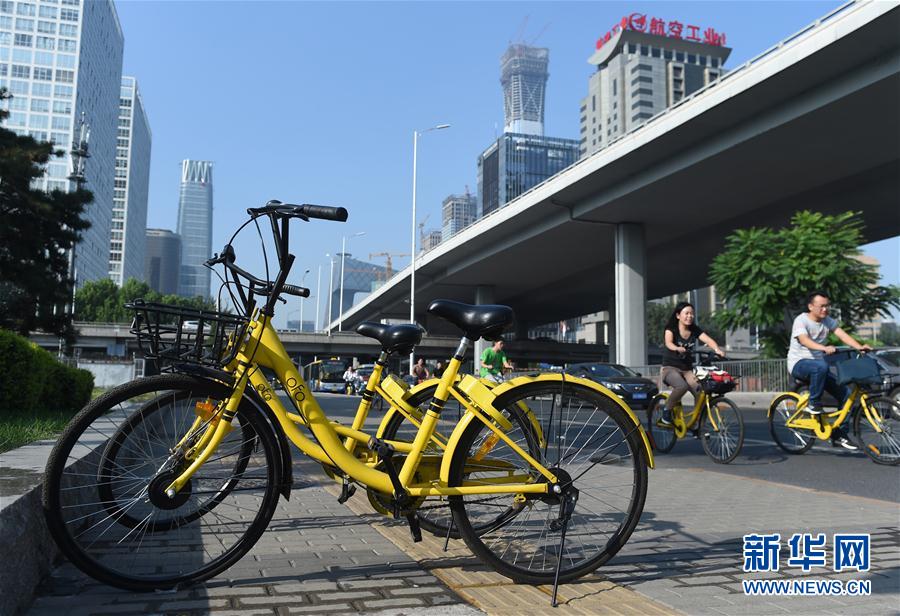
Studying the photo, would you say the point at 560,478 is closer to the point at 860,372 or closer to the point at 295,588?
the point at 295,588

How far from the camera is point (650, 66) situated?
15362 centimetres

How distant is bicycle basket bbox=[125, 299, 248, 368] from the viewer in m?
2.98

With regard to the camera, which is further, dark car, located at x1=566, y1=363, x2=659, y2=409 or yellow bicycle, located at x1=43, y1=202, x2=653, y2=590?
dark car, located at x1=566, y1=363, x2=659, y2=409

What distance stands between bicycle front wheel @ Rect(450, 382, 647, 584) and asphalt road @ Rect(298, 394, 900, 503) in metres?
1.65

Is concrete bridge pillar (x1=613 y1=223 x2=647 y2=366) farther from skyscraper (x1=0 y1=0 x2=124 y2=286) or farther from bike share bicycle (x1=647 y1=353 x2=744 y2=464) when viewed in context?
skyscraper (x1=0 y1=0 x2=124 y2=286)

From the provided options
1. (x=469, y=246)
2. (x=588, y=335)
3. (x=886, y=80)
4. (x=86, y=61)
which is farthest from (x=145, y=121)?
(x=886, y=80)

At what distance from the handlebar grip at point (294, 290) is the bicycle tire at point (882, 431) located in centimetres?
628

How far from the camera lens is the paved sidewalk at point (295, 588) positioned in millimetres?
2818

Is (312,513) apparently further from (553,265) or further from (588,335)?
(588,335)

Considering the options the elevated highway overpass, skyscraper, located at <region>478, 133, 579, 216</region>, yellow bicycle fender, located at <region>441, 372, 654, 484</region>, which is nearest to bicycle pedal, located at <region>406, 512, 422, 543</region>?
yellow bicycle fender, located at <region>441, 372, 654, 484</region>

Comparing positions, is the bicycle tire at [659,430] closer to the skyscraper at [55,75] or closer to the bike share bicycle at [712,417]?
the bike share bicycle at [712,417]

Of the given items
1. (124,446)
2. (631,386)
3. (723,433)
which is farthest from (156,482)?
(631,386)

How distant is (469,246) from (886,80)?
27793mm

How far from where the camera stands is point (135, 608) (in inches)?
111
